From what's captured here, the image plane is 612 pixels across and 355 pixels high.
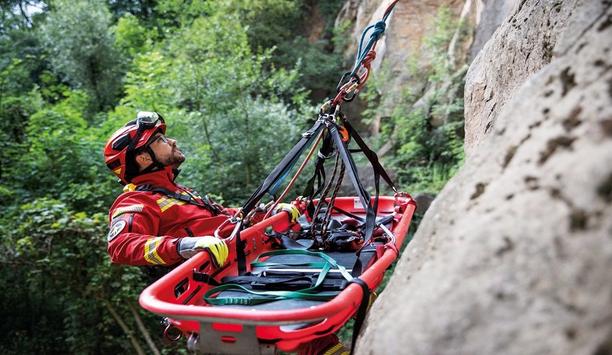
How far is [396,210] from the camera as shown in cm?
254

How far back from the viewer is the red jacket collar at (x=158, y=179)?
7.46 feet

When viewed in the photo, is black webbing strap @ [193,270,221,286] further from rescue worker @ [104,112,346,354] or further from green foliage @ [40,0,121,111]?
green foliage @ [40,0,121,111]

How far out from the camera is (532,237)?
2.43 feet

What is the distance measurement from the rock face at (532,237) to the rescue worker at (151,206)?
1066mm

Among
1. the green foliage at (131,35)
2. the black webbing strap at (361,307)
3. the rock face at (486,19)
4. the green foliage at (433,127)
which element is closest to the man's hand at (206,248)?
the black webbing strap at (361,307)

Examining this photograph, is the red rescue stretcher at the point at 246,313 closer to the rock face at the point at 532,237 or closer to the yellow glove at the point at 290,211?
the rock face at the point at 532,237

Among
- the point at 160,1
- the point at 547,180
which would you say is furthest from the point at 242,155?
the point at 160,1

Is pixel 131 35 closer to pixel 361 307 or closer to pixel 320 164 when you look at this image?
pixel 320 164

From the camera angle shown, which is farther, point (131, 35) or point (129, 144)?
point (131, 35)

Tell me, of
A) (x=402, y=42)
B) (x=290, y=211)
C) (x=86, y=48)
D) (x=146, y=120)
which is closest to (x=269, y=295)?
(x=290, y=211)

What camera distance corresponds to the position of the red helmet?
2207 millimetres

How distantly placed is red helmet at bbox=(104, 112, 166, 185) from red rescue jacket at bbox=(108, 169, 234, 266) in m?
0.08

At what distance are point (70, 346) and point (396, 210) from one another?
3.48 m

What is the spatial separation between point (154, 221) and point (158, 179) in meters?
0.29
